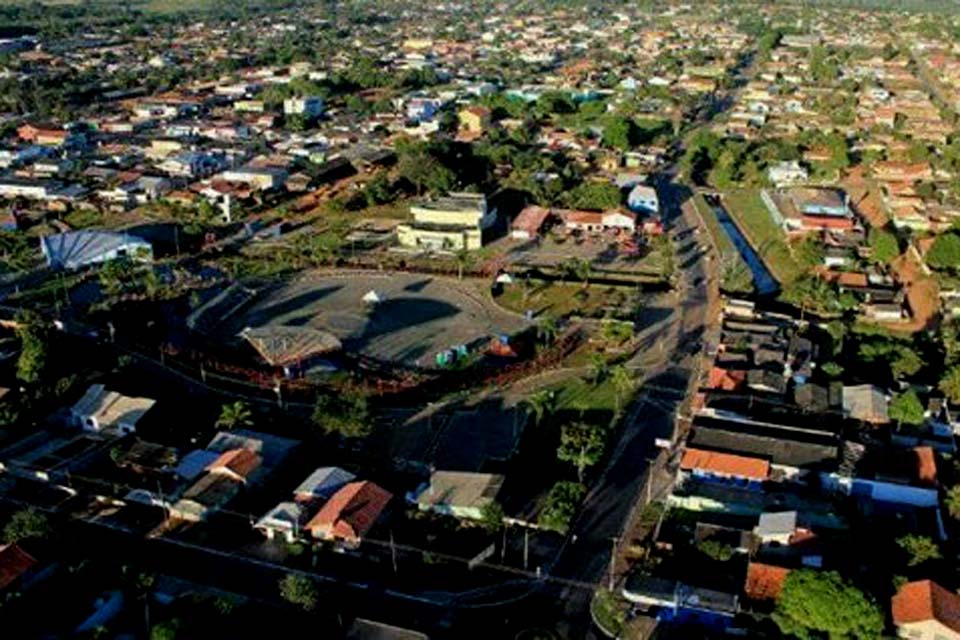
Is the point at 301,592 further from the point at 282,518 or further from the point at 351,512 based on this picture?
the point at 282,518

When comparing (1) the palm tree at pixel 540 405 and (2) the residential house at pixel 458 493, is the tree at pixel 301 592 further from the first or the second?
(1) the palm tree at pixel 540 405

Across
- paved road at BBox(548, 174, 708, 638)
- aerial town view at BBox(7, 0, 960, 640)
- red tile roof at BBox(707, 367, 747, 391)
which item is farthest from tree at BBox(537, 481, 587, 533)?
red tile roof at BBox(707, 367, 747, 391)

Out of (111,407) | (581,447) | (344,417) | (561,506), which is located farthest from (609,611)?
(111,407)

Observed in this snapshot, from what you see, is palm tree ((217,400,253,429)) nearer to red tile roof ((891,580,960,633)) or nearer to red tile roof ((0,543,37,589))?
red tile roof ((0,543,37,589))

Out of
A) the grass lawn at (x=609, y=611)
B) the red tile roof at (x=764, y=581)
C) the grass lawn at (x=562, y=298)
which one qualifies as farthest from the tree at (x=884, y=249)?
the grass lawn at (x=609, y=611)

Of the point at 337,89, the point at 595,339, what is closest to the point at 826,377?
the point at 595,339
